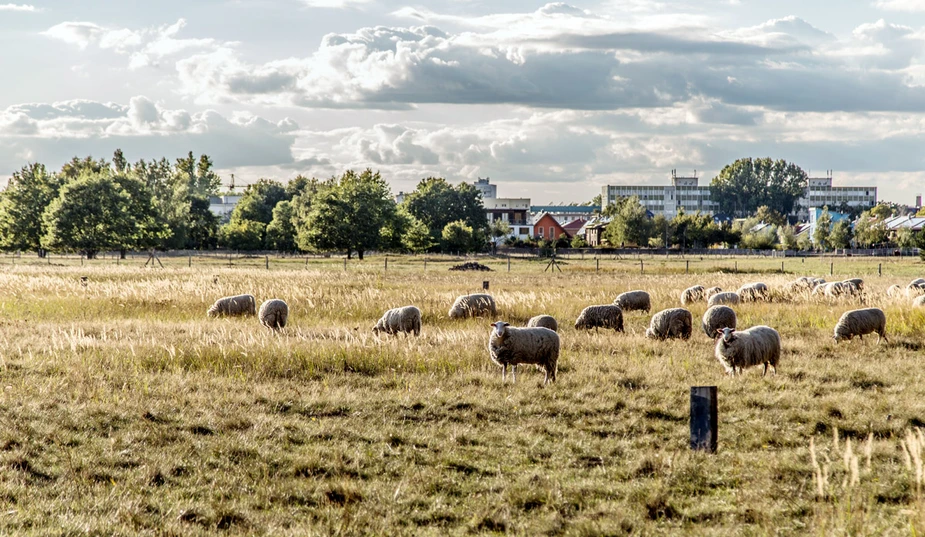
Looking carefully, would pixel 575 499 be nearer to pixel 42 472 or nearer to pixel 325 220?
pixel 42 472

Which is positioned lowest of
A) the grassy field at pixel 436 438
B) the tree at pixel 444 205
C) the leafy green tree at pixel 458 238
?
the grassy field at pixel 436 438

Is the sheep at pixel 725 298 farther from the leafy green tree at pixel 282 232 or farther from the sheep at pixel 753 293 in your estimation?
the leafy green tree at pixel 282 232

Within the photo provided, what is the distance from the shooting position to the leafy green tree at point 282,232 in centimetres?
11288

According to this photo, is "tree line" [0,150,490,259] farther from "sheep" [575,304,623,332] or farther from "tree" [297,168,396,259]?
"sheep" [575,304,623,332]

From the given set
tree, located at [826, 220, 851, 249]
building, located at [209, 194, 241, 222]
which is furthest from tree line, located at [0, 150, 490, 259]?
tree, located at [826, 220, 851, 249]

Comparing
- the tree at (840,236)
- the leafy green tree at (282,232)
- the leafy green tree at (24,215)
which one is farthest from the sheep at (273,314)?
the tree at (840,236)

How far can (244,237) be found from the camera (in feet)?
372

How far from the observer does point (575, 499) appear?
28.3 feet

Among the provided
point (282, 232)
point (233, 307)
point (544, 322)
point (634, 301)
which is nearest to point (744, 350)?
point (544, 322)

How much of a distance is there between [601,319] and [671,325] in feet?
7.83

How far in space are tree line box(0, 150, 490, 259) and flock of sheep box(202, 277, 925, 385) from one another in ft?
196

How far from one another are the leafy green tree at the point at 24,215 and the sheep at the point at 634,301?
246 feet

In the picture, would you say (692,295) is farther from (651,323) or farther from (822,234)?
(822,234)

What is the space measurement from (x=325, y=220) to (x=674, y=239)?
237 feet
